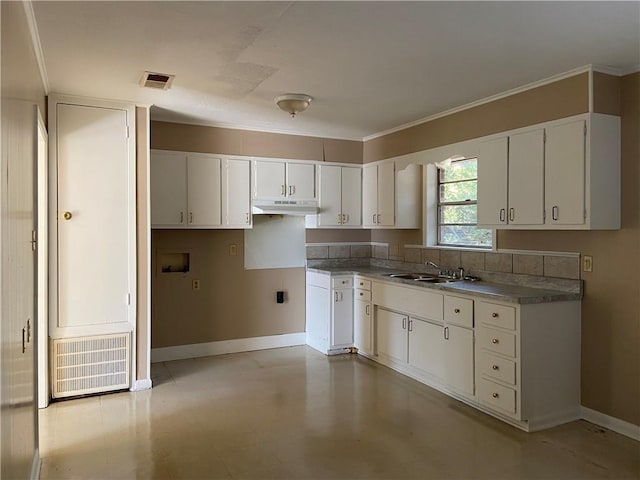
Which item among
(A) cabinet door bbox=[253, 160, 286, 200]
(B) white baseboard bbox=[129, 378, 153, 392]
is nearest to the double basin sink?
(A) cabinet door bbox=[253, 160, 286, 200]

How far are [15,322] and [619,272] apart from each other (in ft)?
11.6

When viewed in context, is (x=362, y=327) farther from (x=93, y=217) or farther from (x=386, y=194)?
(x=93, y=217)

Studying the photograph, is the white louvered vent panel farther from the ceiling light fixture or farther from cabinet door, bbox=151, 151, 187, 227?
the ceiling light fixture

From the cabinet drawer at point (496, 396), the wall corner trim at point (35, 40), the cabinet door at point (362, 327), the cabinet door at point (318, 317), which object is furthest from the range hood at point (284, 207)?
the cabinet drawer at point (496, 396)

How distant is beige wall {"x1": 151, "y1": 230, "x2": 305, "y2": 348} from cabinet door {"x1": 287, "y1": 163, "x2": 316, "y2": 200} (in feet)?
2.41

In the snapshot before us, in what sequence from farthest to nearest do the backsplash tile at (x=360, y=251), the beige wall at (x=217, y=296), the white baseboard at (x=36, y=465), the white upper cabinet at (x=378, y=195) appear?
the backsplash tile at (x=360, y=251) → the white upper cabinet at (x=378, y=195) → the beige wall at (x=217, y=296) → the white baseboard at (x=36, y=465)

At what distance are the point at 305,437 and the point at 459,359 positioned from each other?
1404 millimetres

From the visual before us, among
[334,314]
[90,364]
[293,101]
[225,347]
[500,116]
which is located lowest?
[225,347]

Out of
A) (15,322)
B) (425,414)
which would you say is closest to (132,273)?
(15,322)

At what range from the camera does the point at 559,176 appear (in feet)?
11.5

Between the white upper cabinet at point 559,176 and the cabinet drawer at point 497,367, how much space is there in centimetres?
98

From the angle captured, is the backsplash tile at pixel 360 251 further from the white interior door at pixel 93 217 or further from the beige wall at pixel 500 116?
the white interior door at pixel 93 217

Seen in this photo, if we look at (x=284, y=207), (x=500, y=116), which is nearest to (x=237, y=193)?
(x=284, y=207)

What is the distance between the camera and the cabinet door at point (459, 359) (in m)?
3.91
